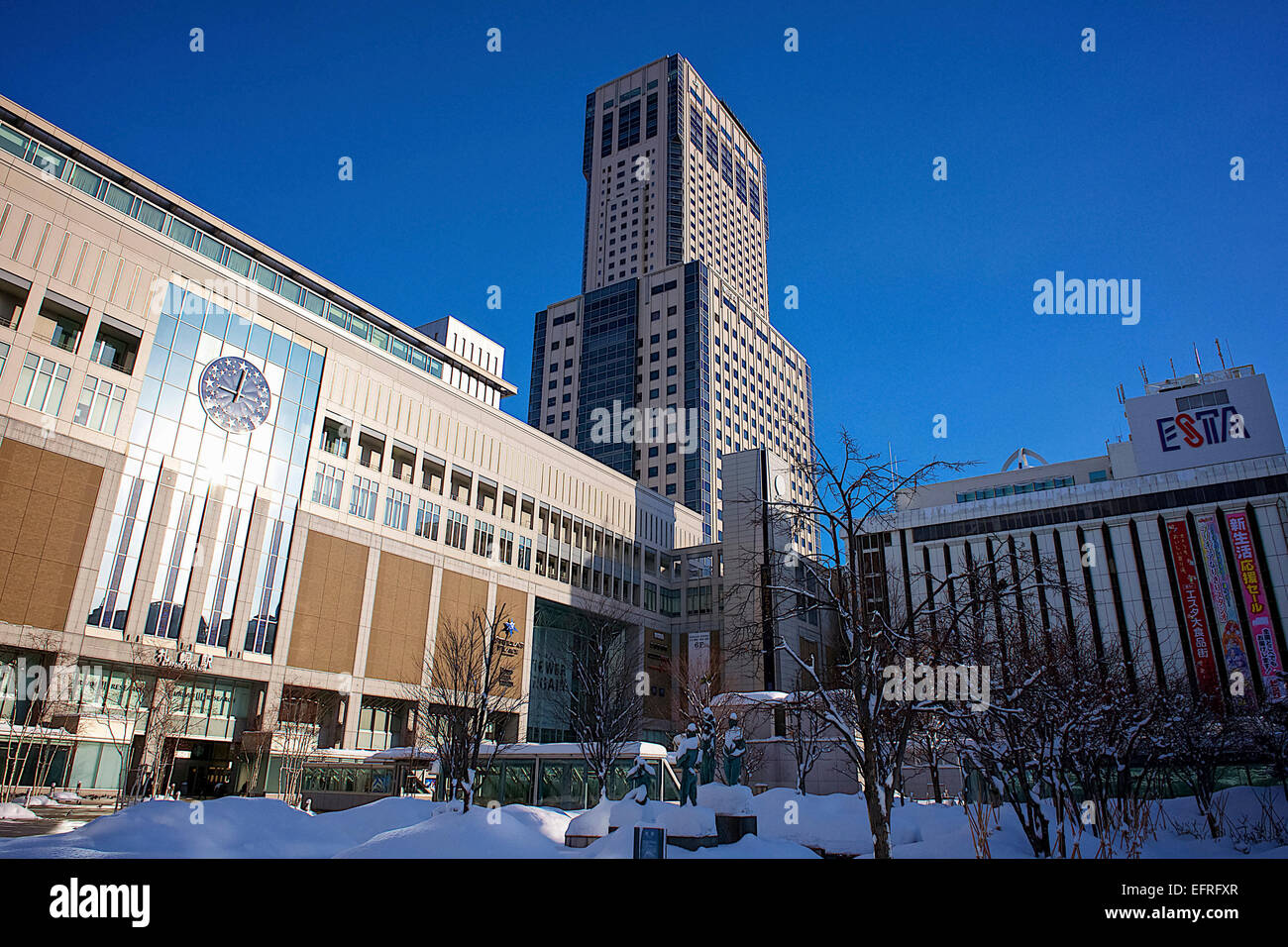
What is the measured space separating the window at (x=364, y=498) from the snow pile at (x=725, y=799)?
1549 inches

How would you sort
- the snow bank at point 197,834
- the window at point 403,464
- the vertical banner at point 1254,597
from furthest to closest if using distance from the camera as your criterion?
the window at point 403,464, the vertical banner at point 1254,597, the snow bank at point 197,834

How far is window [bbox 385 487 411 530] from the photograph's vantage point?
54.1m

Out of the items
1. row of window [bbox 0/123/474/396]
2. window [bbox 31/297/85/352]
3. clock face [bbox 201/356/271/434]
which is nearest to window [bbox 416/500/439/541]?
row of window [bbox 0/123/474/396]

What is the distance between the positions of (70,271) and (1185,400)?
82.9 m

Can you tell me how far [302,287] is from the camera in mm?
55906

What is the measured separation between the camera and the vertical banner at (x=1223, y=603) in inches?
2126

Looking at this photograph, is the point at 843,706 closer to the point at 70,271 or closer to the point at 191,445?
the point at 191,445

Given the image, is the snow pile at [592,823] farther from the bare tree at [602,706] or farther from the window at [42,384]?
the window at [42,384]

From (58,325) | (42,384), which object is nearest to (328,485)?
(42,384)

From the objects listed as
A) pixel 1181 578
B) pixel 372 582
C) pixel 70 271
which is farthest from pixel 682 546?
pixel 70 271

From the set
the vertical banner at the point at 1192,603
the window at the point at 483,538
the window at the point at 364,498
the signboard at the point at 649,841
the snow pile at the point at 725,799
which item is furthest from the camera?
the window at the point at 483,538

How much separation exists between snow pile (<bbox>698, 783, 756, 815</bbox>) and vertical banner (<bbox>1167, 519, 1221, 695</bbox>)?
48.5 metres

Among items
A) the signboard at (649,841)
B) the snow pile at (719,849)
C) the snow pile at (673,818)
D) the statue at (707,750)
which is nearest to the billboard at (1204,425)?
the statue at (707,750)

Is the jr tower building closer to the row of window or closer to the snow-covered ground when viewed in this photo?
the row of window
